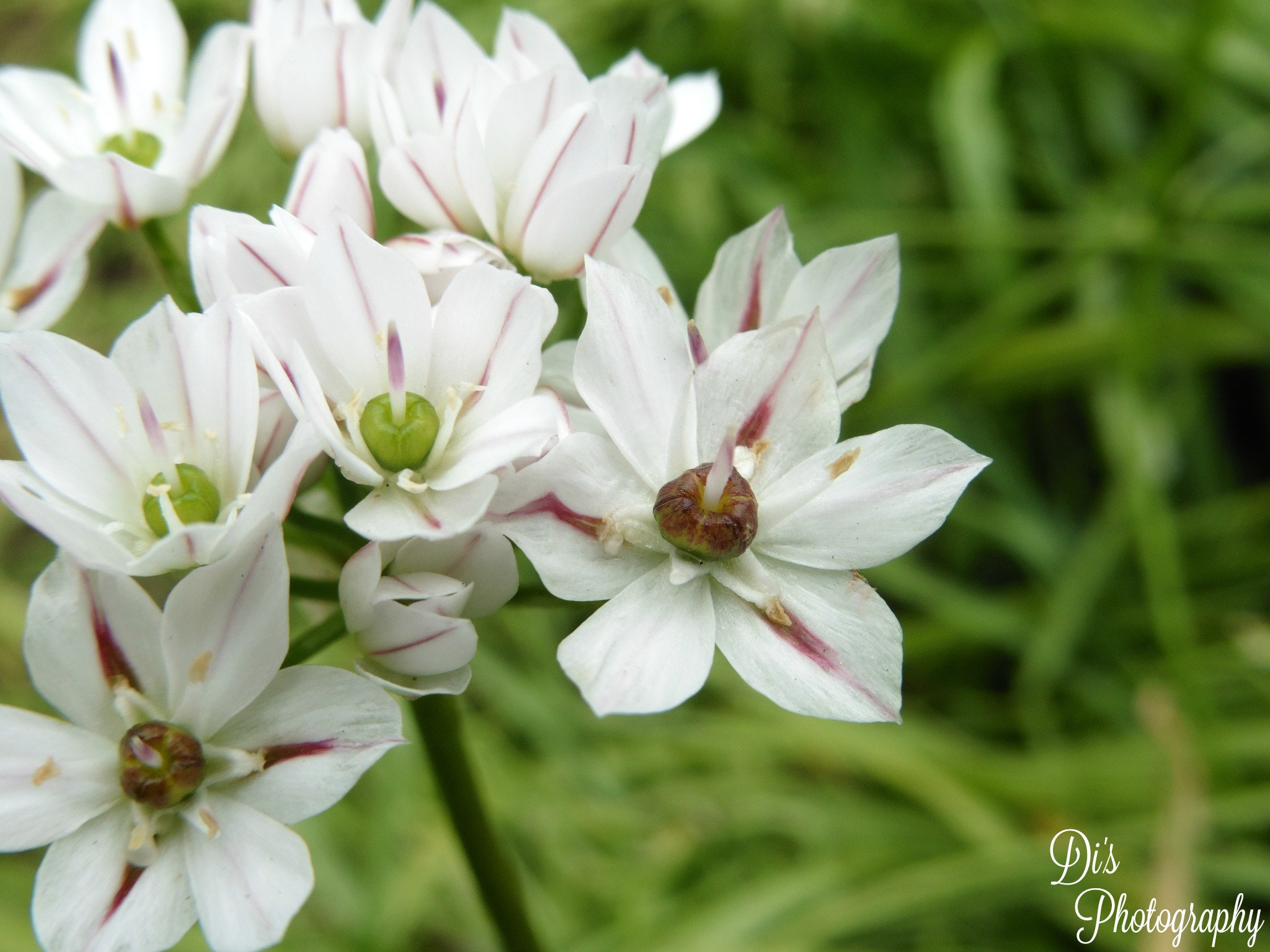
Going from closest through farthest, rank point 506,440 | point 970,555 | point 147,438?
point 506,440 < point 147,438 < point 970,555

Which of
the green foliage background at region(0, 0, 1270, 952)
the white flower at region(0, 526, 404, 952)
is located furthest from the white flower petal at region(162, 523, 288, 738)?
the green foliage background at region(0, 0, 1270, 952)

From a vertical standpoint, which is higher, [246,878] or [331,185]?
[331,185]

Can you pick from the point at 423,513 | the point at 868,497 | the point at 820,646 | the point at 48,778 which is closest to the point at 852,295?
the point at 868,497

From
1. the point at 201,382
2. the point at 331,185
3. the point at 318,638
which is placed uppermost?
the point at 331,185

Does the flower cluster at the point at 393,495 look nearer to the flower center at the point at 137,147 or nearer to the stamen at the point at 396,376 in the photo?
the stamen at the point at 396,376

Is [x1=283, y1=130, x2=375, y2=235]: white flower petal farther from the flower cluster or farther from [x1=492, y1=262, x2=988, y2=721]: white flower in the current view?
[x1=492, y1=262, x2=988, y2=721]: white flower

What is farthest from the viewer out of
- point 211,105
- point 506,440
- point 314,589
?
point 211,105

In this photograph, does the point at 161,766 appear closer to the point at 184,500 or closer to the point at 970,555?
the point at 184,500
